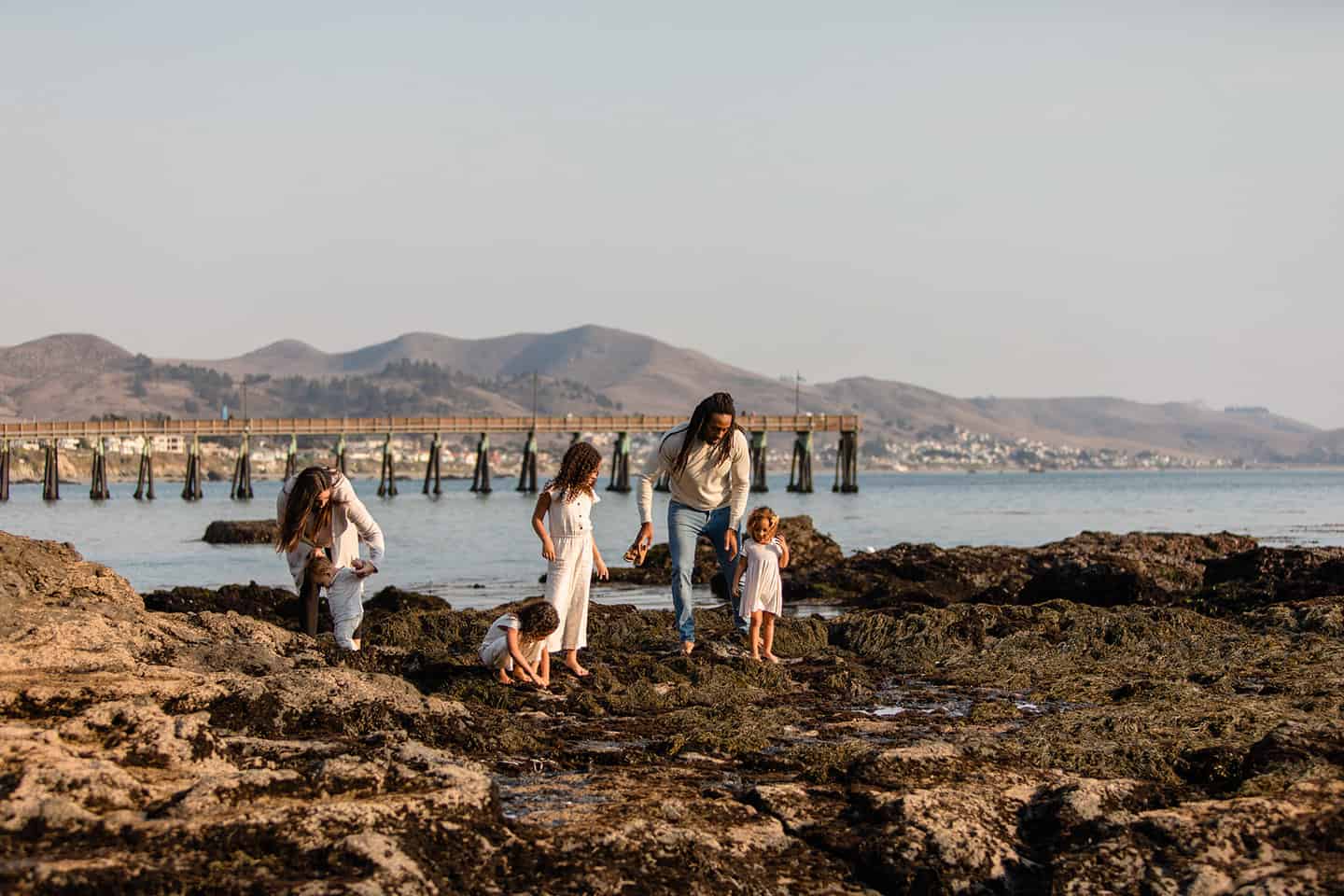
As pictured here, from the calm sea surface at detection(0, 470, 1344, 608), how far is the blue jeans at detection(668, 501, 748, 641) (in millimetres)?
7497

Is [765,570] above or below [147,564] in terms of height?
above

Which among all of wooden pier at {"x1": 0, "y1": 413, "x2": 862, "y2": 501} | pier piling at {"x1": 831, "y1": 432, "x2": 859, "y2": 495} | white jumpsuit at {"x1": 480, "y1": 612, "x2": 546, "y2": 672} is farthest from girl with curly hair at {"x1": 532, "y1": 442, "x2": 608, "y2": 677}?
pier piling at {"x1": 831, "y1": 432, "x2": 859, "y2": 495}

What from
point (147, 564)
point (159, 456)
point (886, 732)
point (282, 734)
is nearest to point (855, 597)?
point (886, 732)

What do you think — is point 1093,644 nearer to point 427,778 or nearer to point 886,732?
point 886,732

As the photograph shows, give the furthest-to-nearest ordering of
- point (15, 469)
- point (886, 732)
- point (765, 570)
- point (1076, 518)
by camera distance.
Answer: point (15, 469), point (1076, 518), point (765, 570), point (886, 732)

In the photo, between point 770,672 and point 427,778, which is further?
point 770,672

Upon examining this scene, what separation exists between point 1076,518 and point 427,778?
5793cm

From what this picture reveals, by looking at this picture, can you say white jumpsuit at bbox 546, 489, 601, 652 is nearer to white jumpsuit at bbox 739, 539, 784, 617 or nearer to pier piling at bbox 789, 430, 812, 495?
white jumpsuit at bbox 739, 539, 784, 617

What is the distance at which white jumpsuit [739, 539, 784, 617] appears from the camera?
10773 mm

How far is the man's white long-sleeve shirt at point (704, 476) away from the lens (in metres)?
10.9

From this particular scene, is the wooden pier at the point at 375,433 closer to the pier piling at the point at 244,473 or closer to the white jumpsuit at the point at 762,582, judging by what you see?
the pier piling at the point at 244,473

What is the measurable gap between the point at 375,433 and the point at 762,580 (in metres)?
78.2

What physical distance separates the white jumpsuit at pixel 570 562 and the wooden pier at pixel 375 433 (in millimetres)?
65785

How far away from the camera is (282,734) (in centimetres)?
669
